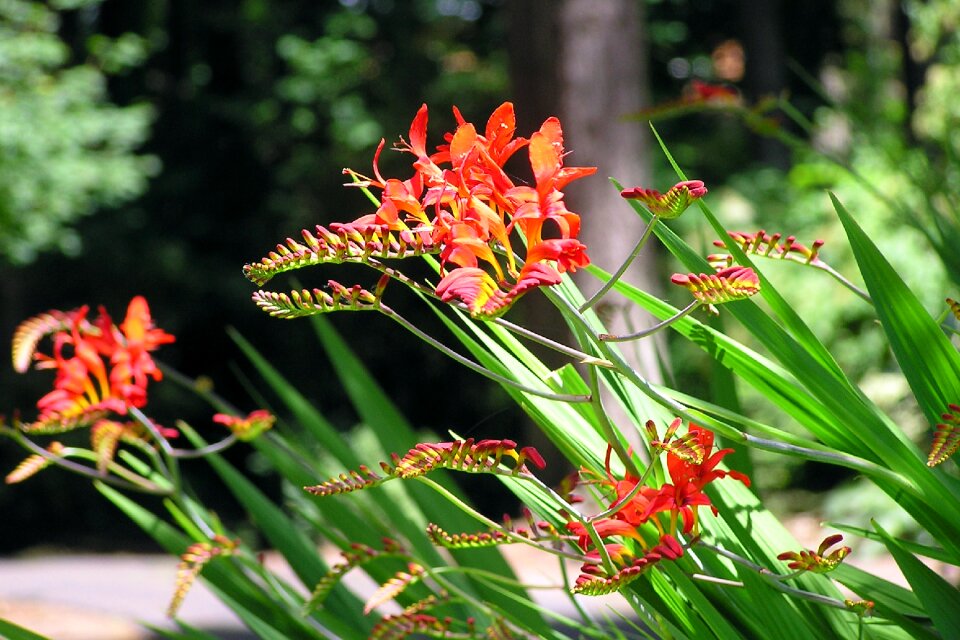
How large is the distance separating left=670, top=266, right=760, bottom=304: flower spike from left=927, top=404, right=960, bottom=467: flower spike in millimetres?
188

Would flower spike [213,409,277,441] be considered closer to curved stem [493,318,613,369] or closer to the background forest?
curved stem [493,318,613,369]

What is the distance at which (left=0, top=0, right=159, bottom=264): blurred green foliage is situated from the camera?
717 cm

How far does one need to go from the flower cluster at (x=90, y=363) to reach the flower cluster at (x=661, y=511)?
820mm

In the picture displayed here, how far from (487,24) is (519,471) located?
492 inches

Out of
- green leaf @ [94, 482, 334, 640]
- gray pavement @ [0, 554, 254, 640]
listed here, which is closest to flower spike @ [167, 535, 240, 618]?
green leaf @ [94, 482, 334, 640]

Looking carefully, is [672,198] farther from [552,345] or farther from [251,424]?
[251,424]

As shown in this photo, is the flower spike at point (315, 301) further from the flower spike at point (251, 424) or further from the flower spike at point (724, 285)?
the flower spike at point (251, 424)

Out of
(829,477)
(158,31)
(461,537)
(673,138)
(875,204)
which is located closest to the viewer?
(461,537)

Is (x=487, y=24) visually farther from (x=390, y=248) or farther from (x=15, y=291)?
(x=390, y=248)

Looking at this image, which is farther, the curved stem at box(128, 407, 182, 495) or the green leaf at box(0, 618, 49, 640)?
the curved stem at box(128, 407, 182, 495)

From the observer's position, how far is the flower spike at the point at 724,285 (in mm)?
733

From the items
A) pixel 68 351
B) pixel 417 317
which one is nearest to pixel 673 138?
pixel 417 317

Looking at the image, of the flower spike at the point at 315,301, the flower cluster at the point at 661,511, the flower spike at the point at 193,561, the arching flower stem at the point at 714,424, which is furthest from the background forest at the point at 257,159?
the flower spike at the point at 315,301

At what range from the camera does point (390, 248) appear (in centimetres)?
76
